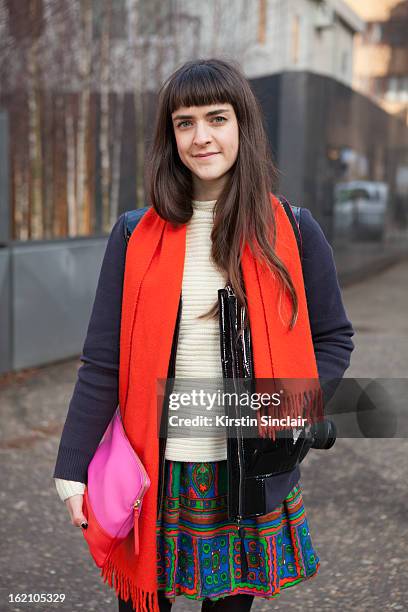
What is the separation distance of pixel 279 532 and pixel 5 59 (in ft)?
20.4

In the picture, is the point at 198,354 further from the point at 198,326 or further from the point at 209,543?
the point at 209,543

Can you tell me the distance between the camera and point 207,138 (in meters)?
1.79

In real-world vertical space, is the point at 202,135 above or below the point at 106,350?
above

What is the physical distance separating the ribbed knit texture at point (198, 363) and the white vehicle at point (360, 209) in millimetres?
9433

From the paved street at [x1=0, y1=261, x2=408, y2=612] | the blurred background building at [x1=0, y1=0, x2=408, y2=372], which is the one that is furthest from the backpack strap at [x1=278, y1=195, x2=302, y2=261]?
the blurred background building at [x1=0, y1=0, x2=408, y2=372]

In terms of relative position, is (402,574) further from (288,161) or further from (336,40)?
(336,40)

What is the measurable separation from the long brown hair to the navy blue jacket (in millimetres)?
115

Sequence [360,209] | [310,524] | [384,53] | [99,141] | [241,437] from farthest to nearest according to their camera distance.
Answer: [384,53]
[360,209]
[99,141]
[310,524]
[241,437]

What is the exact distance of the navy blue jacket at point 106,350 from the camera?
1878 mm

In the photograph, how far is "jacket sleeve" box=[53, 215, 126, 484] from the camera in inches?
73.9

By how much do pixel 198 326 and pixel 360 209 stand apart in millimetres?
11225

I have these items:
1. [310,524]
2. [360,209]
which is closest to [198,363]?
[310,524]

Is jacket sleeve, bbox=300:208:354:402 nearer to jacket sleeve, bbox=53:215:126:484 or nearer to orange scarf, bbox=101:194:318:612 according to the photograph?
orange scarf, bbox=101:194:318:612

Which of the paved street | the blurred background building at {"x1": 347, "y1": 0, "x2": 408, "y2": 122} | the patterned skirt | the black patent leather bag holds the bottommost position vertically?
the paved street
